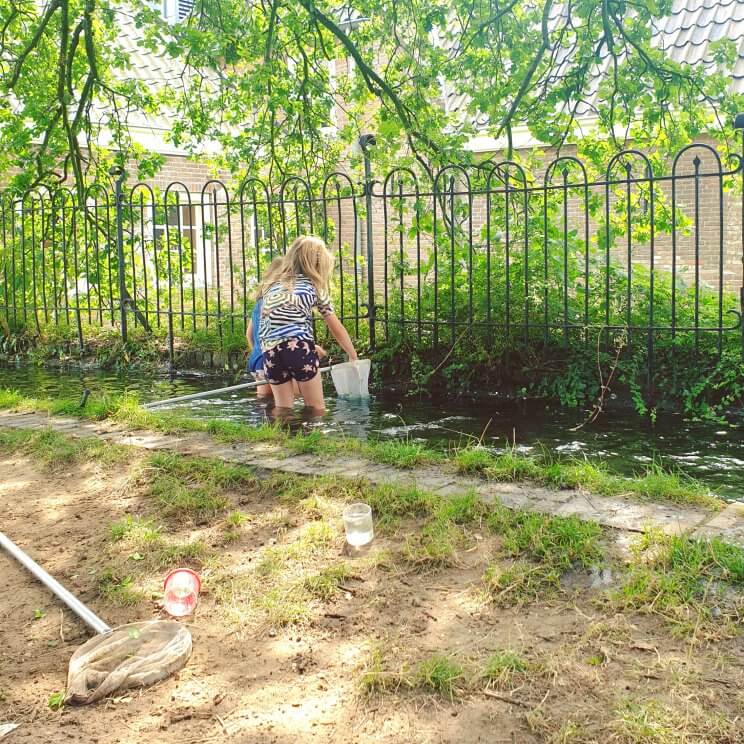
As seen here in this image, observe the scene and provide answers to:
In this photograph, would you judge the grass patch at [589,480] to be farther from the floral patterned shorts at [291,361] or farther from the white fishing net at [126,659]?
the floral patterned shorts at [291,361]

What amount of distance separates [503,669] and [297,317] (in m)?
4.43

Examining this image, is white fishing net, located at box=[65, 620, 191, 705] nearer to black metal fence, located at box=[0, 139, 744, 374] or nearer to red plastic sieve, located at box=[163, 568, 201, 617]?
red plastic sieve, located at box=[163, 568, 201, 617]

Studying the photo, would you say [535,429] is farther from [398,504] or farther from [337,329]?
[398,504]

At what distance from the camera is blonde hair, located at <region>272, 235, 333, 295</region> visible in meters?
6.48

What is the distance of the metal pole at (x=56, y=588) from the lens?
2702mm

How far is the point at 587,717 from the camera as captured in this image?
83.3 inches

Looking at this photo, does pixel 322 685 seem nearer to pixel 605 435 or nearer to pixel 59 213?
pixel 605 435

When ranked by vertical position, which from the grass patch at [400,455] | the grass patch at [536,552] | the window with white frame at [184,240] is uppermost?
the window with white frame at [184,240]

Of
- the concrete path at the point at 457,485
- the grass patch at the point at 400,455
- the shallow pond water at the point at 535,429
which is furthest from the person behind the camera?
the shallow pond water at the point at 535,429

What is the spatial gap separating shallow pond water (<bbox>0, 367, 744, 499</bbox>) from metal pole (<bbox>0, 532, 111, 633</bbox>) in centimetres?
277

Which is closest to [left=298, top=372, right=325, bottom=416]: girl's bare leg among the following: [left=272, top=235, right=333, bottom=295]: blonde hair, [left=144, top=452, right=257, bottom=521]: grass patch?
[left=272, top=235, right=333, bottom=295]: blonde hair

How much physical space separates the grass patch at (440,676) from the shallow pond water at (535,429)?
2479mm

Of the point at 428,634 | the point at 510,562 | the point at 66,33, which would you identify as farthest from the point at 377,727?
the point at 66,33

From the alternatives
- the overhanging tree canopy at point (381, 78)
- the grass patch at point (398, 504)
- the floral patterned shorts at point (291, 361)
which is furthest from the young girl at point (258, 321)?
the grass patch at point (398, 504)
